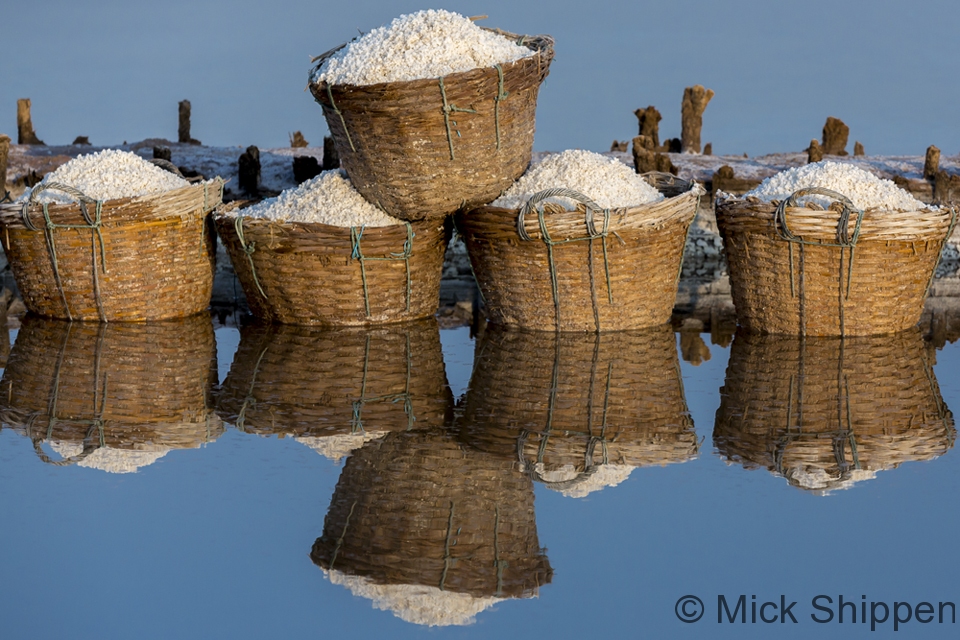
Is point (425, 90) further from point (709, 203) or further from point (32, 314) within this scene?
point (709, 203)

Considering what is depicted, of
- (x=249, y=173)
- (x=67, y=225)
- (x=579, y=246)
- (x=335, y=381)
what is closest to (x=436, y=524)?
(x=335, y=381)

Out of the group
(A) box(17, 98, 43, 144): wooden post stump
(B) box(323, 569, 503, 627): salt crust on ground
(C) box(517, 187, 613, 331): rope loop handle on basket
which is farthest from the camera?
(A) box(17, 98, 43, 144): wooden post stump

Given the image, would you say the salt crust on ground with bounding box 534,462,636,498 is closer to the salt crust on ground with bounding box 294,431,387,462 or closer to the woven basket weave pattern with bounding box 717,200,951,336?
the salt crust on ground with bounding box 294,431,387,462

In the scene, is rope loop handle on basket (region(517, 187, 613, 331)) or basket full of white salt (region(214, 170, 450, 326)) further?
A: basket full of white salt (region(214, 170, 450, 326))

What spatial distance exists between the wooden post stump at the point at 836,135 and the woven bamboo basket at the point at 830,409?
8.88m

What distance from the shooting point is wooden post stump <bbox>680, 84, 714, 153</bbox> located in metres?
13.3

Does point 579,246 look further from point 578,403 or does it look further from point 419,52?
point 578,403

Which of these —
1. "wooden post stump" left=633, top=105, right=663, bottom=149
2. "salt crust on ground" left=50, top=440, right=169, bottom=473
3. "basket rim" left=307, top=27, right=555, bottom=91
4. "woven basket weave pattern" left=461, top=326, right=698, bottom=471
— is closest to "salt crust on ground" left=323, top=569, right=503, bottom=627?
"woven basket weave pattern" left=461, top=326, right=698, bottom=471

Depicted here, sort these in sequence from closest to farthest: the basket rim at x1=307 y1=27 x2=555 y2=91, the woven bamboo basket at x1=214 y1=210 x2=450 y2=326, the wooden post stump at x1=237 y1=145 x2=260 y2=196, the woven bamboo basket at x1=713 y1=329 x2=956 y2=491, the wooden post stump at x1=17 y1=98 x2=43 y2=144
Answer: the woven bamboo basket at x1=713 y1=329 x2=956 y2=491 < the basket rim at x1=307 y1=27 x2=555 y2=91 < the woven bamboo basket at x1=214 y1=210 x2=450 y2=326 < the wooden post stump at x1=237 y1=145 x2=260 y2=196 < the wooden post stump at x1=17 y1=98 x2=43 y2=144

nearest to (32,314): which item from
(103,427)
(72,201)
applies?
(72,201)

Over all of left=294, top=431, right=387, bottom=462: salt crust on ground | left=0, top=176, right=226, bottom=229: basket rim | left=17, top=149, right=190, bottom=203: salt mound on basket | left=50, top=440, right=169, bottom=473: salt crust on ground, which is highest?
left=17, top=149, right=190, bottom=203: salt mound on basket

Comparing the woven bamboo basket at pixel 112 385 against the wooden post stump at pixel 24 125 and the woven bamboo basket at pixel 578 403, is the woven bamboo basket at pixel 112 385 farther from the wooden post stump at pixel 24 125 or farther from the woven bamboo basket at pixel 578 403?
the wooden post stump at pixel 24 125

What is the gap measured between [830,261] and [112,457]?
9.49 ft

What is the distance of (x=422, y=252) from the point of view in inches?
205
